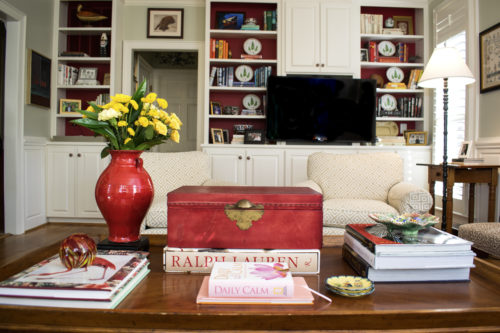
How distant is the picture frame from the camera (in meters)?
4.11

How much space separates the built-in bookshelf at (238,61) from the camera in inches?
161

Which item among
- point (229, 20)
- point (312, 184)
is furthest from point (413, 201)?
point (229, 20)

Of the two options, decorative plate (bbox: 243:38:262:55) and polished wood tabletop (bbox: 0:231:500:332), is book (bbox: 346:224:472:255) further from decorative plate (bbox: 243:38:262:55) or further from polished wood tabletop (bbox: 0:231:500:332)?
decorative plate (bbox: 243:38:262:55)

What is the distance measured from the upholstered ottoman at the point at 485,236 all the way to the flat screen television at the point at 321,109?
89.7 inches

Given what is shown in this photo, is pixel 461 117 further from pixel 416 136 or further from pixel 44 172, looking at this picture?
pixel 44 172

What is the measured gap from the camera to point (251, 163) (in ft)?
12.8

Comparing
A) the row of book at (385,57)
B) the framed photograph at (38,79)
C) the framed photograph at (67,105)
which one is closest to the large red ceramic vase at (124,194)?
the framed photograph at (38,79)

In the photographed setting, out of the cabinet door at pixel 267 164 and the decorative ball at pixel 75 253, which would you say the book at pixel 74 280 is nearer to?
the decorative ball at pixel 75 253

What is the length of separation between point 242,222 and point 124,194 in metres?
0.35

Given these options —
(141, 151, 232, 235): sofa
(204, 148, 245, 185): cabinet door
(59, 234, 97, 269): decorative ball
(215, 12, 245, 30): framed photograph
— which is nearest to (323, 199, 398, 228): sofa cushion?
(141, 151, 232, 235): sofa

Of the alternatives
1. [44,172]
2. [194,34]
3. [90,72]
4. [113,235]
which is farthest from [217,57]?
[113,235]

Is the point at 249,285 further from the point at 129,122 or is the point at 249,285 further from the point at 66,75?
the point at 66,75

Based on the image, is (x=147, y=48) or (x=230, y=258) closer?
(x=230, y=258)

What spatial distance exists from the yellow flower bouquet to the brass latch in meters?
0.33
